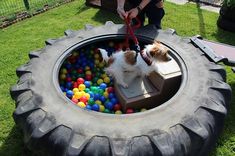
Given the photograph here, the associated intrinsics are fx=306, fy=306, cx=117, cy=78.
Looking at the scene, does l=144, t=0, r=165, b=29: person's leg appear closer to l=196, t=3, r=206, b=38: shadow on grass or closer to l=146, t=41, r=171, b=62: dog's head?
l=146, t=41, r=171, b=62: dog's head

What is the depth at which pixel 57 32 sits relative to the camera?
607 centimetres

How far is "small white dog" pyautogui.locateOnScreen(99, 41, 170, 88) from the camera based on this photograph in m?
3.45

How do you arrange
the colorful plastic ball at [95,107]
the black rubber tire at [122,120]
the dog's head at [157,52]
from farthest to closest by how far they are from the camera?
the colorful plastic ball at [95,107], the dog's head at [157,52], the black rubber tire at [122,120]

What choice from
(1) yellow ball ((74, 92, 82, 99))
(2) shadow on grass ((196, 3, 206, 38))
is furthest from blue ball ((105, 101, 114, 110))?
(2) shadow on grass ((196, 3, 206, 38))

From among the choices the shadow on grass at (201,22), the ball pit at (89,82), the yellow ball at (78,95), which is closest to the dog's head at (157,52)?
the ball pit at (89,82)

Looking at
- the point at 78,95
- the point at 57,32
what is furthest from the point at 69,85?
the point at 57,32

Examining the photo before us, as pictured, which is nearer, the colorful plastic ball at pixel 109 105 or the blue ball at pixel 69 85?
the colorful plastic ball at pixel 109 105

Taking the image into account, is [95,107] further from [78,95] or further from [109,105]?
[78,95]

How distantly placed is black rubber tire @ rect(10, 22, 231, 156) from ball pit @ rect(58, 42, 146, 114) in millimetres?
539

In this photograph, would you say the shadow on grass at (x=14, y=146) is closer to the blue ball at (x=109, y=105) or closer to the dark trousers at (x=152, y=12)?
the blue ball at (x=109, y=105)

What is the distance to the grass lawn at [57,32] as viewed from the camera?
4.01 m

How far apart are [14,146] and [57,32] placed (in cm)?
295

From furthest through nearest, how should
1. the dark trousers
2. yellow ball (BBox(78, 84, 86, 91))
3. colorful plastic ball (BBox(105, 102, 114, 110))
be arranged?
Answer: 1. the dark trousers
2. yellow ball (BBox(78, 84, 86, 91))
3. colorful plastic ball (BBox(105, 102, 114, 110))

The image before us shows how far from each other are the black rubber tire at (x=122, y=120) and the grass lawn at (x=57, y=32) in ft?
2.89
